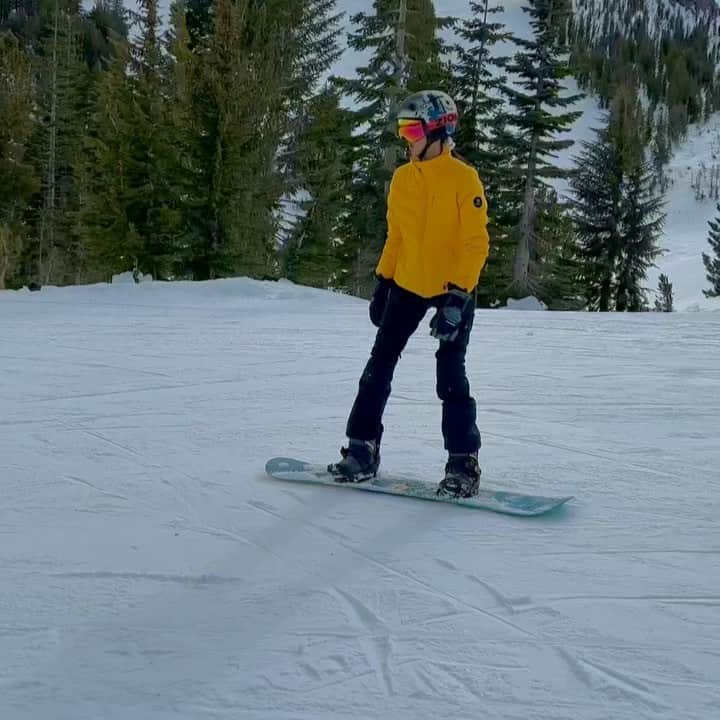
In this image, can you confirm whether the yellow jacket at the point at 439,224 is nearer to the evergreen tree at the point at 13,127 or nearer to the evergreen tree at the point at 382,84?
the evergreen tree at the point at 382,84

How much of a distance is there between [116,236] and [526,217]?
452 inches

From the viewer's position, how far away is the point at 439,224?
3.62 metres

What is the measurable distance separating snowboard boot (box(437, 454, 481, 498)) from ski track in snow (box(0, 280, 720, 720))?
0.15 meters

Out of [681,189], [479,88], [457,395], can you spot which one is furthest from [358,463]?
[681,189]

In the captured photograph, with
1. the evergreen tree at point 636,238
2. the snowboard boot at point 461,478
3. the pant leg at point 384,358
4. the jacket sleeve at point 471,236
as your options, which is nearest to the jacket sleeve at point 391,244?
the pant leg at point 384,358

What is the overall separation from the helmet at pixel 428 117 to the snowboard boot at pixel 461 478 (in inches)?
55.5

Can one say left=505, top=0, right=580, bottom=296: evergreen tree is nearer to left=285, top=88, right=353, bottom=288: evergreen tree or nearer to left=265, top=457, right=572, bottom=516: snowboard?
left=285, top=88, right=353, bottom=288: evergreen tree

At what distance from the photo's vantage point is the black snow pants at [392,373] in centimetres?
368

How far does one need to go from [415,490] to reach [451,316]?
2.70 feet

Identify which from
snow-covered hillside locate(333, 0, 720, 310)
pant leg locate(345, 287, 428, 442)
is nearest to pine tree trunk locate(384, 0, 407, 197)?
pant leg locate(345, 287, 428, 442)

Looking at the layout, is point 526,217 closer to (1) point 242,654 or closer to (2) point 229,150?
(2) point 229,150

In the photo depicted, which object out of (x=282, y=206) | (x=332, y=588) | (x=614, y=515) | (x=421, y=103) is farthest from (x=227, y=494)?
(x=282, y=206)

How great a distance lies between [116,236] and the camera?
20.1m

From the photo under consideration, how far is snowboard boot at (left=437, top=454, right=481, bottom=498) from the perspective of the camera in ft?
11.9
